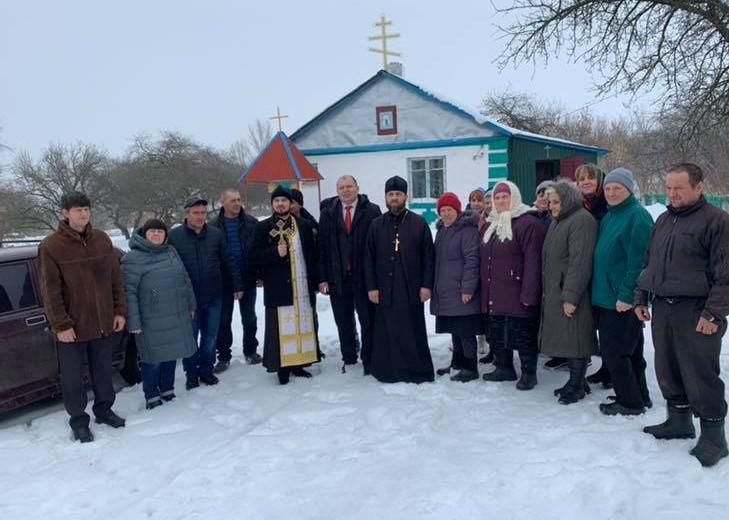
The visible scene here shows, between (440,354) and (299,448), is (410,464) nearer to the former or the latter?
(299,448)

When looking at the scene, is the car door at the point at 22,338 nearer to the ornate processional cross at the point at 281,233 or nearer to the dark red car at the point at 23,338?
the dark red car at the point at 23,338

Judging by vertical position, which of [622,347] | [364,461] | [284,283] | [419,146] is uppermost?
[419,146]

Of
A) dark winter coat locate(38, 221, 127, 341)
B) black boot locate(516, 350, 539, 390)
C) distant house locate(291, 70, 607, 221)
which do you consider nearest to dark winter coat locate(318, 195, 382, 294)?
black boot locate(516, 350, 539, 390)

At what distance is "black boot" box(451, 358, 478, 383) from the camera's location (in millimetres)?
5160

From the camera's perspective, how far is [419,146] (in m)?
17.1

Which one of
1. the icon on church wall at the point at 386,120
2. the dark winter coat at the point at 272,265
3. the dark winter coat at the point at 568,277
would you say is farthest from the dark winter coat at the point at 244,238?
the icon on church wall at the point at 386,120

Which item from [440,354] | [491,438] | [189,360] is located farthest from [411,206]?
[491,438]

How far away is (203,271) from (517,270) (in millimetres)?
2859

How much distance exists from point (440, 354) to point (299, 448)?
2.52 meters

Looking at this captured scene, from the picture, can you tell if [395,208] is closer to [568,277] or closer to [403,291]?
[403,291]

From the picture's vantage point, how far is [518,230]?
186 inches

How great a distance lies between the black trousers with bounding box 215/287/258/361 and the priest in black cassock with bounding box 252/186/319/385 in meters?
0.61

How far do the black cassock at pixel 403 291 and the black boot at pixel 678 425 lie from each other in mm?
2040

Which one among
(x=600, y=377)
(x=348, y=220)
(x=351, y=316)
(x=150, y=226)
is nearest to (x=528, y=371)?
(x=600, y=377)
